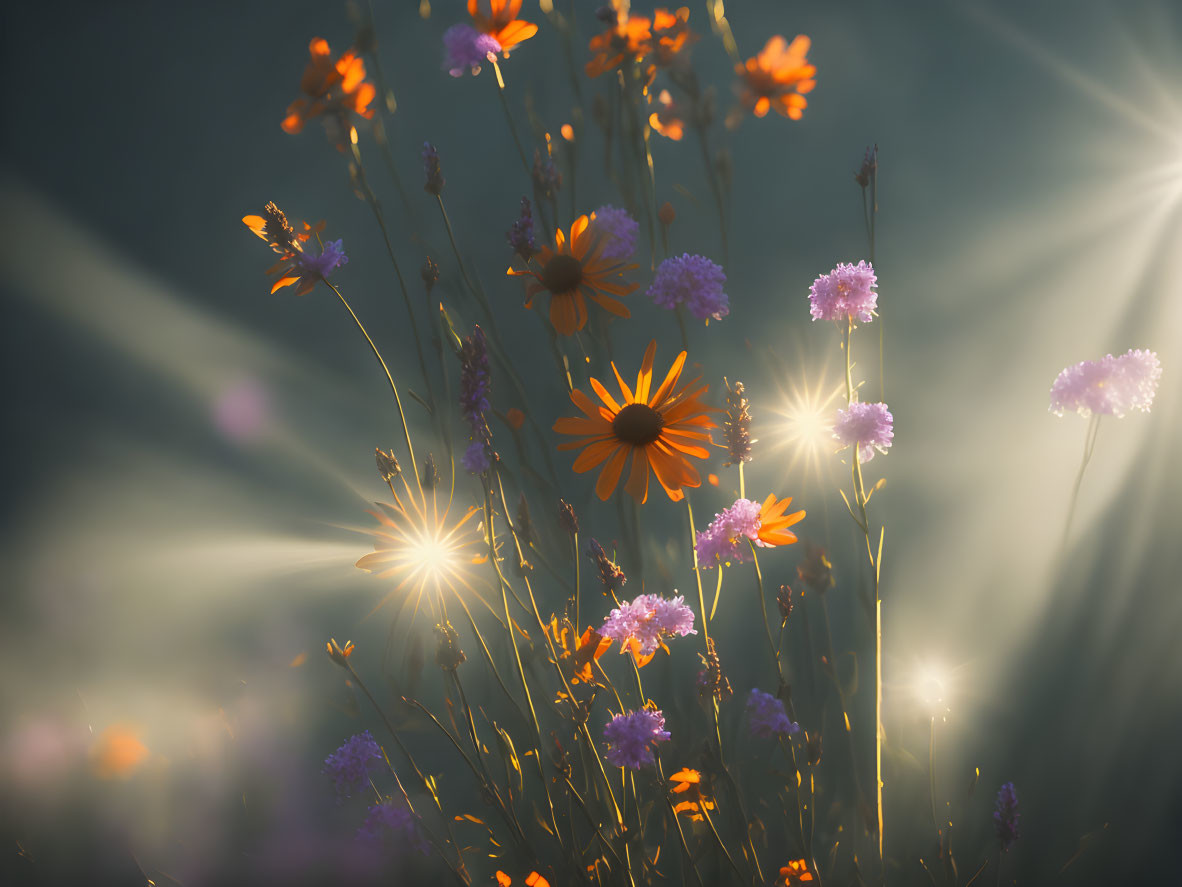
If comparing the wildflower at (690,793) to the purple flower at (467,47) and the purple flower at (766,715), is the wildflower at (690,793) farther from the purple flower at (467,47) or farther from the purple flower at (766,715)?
the purple flower at (467,47)

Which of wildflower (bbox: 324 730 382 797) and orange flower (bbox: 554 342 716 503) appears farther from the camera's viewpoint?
wildflower (bbox: 324 730 382 797)

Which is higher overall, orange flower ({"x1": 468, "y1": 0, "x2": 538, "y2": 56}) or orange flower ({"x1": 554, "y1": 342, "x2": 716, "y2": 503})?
orange flower ({"x1": 468, "y1": 0, "x2": 538, "y2": 56})

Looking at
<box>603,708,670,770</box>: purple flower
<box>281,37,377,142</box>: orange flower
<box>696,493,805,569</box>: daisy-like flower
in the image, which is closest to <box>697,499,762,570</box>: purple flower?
<box>696,493,805,569</box>: daisy-like flower

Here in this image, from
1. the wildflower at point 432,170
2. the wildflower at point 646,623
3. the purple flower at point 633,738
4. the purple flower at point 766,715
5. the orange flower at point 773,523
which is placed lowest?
the purple flower at point 633,738

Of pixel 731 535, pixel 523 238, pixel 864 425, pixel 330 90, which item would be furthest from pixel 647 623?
pixel 330 90

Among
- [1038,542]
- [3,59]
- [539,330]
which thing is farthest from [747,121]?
[3,59]

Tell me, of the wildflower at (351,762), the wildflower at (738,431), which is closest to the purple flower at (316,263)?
the wildflower at (738,431)

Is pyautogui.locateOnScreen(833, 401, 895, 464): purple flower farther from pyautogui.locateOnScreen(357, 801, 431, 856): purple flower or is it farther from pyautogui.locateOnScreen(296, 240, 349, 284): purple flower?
pyautogui.locateOnScreen(357, 801, 431, 856): purple flower

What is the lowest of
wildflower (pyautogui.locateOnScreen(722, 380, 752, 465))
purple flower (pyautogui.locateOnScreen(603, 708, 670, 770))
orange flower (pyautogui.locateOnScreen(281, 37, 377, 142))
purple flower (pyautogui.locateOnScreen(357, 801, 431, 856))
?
purple flower (pyautogui.locateOnScreen(357, 801, 431, 856))
